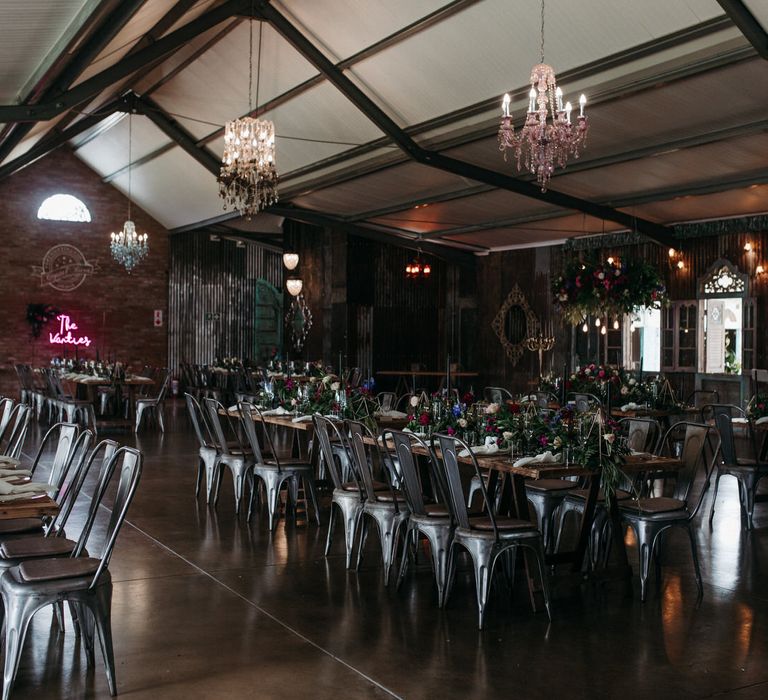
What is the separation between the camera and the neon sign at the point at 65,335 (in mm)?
19906

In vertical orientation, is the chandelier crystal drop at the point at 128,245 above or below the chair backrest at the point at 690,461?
above

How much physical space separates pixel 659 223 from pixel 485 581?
1106 cm

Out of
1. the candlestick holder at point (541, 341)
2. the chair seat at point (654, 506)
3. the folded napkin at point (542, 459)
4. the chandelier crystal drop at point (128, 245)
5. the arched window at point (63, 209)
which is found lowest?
the chair seat at point (654, 506)

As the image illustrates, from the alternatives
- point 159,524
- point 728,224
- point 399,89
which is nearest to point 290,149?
point 399,89

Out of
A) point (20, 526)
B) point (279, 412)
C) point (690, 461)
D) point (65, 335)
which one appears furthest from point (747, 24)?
point (65, 335)

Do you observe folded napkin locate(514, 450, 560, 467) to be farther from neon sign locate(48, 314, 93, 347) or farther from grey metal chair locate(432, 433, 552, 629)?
neon sign locate(48, 314, 93, 347)

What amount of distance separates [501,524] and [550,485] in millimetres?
1373

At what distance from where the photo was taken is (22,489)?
405 cm

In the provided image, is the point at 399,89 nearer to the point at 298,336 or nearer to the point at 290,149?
the point at 290,149

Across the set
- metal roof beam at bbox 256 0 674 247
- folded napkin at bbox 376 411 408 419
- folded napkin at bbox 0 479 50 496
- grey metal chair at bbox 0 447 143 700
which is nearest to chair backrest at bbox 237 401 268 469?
folded napkin at bbox 376 411 408 419

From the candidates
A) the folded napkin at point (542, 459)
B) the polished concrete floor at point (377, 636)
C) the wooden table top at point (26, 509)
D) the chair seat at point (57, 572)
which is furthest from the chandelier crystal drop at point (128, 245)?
the chair seat at point (57, 572)

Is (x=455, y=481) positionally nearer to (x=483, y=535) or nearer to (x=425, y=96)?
(x=483, y=535)

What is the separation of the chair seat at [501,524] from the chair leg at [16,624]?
2147 mm

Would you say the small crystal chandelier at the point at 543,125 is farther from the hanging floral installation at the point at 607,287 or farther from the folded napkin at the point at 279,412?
the hanging floral installation at the point at 607,287
